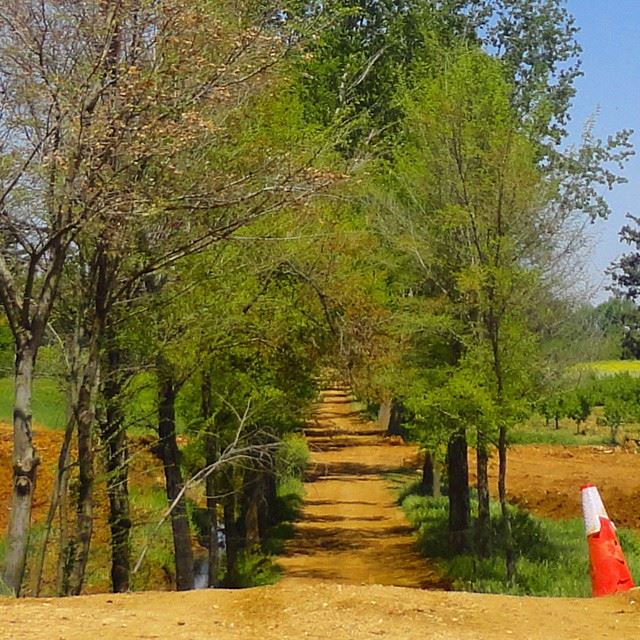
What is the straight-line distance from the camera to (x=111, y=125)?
386 inches

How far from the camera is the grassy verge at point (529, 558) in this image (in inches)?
624

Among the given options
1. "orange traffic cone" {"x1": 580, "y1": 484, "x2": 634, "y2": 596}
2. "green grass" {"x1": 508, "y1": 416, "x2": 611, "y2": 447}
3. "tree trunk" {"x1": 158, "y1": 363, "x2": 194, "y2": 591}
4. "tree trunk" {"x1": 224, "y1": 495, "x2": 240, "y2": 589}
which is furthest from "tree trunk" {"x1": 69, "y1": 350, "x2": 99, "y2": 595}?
"green grass" {"x1": 508, "y1": 416, "x2": 611, "y2": 447}

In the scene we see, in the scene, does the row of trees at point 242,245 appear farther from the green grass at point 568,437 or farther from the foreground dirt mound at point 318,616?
the green grass at point 568,437

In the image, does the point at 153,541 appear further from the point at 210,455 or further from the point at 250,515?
the point at 250,515

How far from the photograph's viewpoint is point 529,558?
1861cm

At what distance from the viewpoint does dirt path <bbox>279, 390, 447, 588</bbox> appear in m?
20.2

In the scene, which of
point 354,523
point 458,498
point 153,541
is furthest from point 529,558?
point 354,523

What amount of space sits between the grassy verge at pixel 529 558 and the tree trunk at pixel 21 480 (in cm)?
694

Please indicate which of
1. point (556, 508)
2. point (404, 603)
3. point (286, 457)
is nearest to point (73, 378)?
point (286, 457)

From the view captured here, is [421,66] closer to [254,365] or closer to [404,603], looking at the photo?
[254,365]

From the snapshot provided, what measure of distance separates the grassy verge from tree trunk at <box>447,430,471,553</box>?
31cm

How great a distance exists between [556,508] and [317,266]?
1443 cm

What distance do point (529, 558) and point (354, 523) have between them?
355 inches

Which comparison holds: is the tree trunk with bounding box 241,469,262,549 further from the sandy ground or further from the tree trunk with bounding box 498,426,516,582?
the sandy ground
